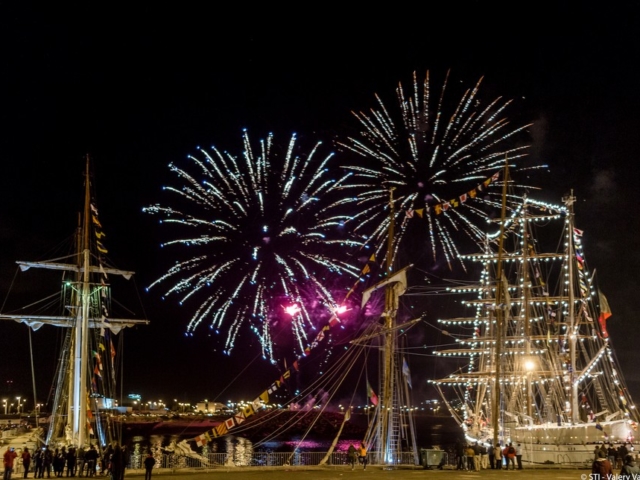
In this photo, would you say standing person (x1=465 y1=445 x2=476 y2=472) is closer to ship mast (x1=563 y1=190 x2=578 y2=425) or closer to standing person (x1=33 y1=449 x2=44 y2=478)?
standing person (x1=33 y1=449 x2=44 y2=478)

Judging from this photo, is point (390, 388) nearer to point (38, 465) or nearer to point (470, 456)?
point (470, 456)

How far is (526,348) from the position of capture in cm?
5822

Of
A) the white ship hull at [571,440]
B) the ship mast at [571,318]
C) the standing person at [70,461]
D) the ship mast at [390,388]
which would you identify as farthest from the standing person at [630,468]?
the ship mast at [571,318]

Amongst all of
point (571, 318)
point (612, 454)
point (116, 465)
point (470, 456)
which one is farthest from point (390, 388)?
point (571, 318)

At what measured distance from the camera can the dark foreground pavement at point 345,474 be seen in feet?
89.2

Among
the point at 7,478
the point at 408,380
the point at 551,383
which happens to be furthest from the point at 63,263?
the point at 551,383

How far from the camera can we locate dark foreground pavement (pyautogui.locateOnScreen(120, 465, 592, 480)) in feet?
89.2

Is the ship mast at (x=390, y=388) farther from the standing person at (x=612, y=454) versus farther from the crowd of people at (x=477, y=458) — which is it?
the standing person at (x=612, y=454)

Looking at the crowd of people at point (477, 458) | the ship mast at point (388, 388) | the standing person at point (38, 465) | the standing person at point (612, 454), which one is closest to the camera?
the standing person at point (38, 465)

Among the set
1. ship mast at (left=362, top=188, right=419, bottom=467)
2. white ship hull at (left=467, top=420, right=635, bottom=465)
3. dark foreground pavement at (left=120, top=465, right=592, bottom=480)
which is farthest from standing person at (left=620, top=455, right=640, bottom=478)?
white ship hull at (left=467, top=420, right=635, bottom=465)

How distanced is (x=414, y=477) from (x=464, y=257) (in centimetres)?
3509

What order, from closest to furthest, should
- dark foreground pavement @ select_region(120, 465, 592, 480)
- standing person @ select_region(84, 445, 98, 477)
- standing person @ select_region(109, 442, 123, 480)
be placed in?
1. standing person @ select_region(109, 442, 123, 480)
2. dark foreground pavement @ select_region(120, 465, 592, 480)
3. standing person @ select_region(84, 445, 98, 477)

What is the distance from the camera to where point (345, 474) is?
29188 mm

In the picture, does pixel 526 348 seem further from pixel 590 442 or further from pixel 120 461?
pixel 120 461
